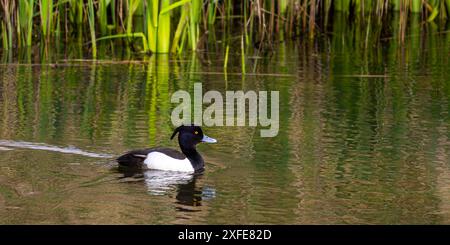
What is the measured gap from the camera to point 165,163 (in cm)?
902

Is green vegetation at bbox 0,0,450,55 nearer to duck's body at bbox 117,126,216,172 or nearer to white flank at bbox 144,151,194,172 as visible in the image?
duck's body at bbox 117,126,216,172

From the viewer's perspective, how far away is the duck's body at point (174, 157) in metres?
8.89

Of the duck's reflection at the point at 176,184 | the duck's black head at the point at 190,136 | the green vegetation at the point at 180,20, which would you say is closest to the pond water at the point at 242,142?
the duck's reflection at the point at 176,184

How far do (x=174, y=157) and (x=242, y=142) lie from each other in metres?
0.94

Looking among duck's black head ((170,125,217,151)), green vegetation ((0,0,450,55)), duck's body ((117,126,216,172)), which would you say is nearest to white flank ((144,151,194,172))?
duck's body ((117,126,216,172))

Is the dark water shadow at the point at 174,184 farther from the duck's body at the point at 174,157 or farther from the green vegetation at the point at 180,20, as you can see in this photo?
the green vegetation at the point at 180,20

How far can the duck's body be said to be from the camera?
8.89 metres

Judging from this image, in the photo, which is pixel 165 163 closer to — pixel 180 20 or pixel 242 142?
pixel 242 142

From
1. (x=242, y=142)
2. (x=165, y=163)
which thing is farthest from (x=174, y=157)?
(x=242, y=142)

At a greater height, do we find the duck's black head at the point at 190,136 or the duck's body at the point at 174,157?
the duck's black head at the point at 190,136

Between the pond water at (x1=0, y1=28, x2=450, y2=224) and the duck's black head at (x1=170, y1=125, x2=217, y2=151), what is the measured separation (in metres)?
0.16

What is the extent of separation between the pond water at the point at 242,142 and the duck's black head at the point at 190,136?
0.53 feet

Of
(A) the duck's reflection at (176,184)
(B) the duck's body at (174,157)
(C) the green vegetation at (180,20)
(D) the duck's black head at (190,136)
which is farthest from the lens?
(C) the green vegetation at (180,20)
